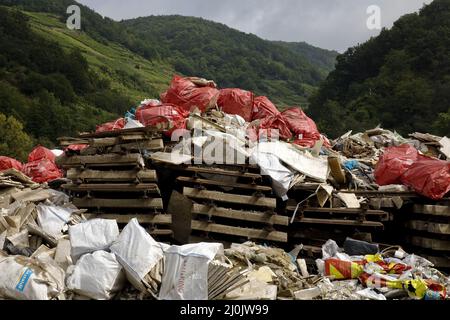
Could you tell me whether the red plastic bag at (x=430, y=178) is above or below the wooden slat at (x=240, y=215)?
above

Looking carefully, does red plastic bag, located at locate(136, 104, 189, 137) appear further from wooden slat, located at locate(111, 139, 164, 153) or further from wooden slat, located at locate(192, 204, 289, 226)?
wooden slat, located at locate(192, 204, 289, 226)

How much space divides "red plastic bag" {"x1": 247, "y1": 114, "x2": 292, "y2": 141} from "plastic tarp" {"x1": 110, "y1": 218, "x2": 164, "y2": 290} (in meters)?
2.45

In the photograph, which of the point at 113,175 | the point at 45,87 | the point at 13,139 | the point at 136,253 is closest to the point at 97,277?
the point at 136,253

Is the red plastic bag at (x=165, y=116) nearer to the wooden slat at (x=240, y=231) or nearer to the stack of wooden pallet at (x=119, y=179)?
the stack of wooden pallet at (x=119, y=179)

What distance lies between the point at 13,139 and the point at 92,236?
3473cm

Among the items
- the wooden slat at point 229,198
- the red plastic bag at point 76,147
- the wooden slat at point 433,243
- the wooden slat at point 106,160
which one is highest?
the red plastic bag at point 76,147

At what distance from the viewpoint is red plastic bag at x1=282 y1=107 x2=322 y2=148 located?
649 centimetres

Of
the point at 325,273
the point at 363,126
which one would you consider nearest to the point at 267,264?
the point at 325,273

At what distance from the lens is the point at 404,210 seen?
18.5 feet

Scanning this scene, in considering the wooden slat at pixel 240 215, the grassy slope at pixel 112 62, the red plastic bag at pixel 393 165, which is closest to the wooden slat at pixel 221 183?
the wooden slat at pixel 240 215

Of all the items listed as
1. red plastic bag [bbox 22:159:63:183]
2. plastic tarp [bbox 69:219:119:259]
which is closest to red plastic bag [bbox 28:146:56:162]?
red plastic bag [bbox 22:159:63:183]

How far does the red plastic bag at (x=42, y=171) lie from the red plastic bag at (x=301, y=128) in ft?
10.7

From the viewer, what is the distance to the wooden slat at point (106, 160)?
534cm

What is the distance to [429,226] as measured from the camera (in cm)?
521
